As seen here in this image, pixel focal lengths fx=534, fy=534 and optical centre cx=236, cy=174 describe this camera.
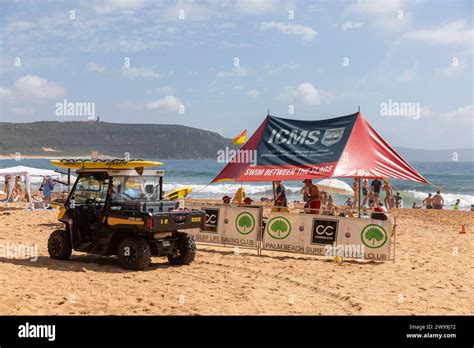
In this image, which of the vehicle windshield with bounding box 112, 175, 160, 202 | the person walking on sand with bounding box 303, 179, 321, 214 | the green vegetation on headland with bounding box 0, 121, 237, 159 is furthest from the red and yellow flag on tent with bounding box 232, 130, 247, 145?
the green vegetation on headland with bounding box 0, 121, 237, 159

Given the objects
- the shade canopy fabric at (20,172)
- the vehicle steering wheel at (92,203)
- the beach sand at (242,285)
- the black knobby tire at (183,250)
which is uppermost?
the shade canopy fabric at (20,172)

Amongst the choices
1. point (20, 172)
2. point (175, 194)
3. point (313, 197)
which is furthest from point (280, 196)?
point (20, 172)

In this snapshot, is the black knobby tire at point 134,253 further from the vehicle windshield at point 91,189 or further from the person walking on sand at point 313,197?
the person walking on sand at point 313,197

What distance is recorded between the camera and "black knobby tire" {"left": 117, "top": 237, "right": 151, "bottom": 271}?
34.4 ft

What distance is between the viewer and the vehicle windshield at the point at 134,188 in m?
10.9

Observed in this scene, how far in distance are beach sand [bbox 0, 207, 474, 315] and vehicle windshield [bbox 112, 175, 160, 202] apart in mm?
1473

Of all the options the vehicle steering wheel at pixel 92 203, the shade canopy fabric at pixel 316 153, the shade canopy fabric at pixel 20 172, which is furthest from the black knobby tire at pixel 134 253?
the shade canopy fabric at pixel 20 172

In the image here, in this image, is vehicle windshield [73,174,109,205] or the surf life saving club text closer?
vehicle windshield [73,174,109,205]

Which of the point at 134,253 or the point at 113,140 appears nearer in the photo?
the point at 134,253

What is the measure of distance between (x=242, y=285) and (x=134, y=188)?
10.2 feet

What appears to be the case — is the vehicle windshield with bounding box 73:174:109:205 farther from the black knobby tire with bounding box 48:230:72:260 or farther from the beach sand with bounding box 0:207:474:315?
the beach sand with bounding box 0:207:474:315

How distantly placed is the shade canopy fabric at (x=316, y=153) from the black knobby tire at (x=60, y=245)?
15.2ft

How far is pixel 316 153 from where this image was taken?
13.6 m

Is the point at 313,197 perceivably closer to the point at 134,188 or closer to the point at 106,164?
the point at 134,188
